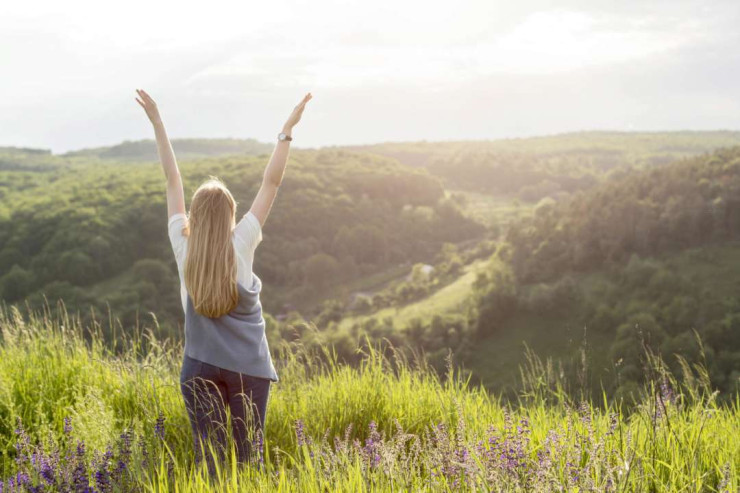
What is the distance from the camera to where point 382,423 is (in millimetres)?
4629

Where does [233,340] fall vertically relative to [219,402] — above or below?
above

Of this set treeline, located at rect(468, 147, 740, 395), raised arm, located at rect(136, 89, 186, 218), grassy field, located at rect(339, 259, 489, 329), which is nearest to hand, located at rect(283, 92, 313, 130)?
raised arm, located at rect(136, 89, 186, 218)

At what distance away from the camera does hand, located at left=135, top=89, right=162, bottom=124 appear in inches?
178

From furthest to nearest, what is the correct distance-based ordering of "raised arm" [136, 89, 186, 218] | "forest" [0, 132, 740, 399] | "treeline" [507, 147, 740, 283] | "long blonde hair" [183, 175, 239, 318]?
1. "treeline" [507, 147, 740, 283]
2. "forest" [0, 132, 740, 399]
3. "raised arm" [136, 89, 186, 218]
4. "long blonde hair" [183, 175, 239, 318]

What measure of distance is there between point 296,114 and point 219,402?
7.22 feet

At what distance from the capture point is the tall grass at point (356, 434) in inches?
114

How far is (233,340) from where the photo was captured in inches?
144

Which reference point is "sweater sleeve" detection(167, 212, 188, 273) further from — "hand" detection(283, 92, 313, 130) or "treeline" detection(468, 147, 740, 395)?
"treeline" detection(468, 147, 740, 395)

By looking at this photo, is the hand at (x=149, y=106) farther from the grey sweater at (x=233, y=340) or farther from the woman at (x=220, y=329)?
the grey sweater at (x=233, y=340)

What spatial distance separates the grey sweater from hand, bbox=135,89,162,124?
1563 millimetres

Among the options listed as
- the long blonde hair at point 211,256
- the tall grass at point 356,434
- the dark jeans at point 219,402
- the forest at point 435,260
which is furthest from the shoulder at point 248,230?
the forest at point 435,260

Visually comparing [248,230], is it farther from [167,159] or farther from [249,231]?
[167,159]

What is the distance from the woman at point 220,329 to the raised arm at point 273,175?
21 cm

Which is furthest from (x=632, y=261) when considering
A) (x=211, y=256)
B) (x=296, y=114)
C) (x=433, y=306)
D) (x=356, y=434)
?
(x=211, y=256)
